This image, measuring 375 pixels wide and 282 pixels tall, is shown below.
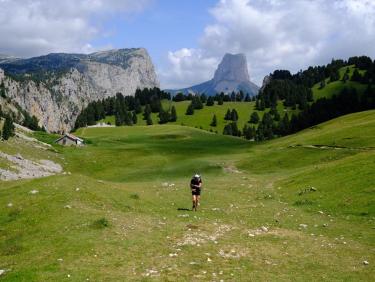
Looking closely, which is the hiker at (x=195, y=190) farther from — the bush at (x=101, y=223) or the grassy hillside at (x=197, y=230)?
the bush at (x=101, y=223)

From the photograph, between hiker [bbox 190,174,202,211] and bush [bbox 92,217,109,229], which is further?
hiker [bbox 190,174,202,211]

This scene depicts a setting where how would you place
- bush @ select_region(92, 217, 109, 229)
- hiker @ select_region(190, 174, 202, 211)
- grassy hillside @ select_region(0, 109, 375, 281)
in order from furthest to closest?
1. hiker @ select_region(190, 174, 202, 211)
2. bush @ select_region(92, 217, 109, 229)
3. grassy hillside @ select_region(0, 109, 375, 281)

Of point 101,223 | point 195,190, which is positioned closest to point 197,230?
point 101,223

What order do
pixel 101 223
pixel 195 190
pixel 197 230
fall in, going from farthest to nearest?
pixel 195 190, pixel 197 230, pixel 101 223

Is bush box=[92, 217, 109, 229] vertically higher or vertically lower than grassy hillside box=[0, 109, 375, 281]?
higher

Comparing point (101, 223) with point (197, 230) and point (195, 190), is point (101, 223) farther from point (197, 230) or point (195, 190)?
point (195, 190)

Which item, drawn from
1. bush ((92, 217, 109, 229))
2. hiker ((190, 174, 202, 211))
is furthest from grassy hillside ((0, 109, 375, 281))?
hiker ((190, 174, 202, 211))

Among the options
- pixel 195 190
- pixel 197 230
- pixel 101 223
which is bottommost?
pixel 197 230

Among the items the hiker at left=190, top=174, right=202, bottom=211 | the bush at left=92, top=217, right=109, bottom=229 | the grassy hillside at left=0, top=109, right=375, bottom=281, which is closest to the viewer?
the grassy hillside at left=0, top=109, right=375, bottom=281

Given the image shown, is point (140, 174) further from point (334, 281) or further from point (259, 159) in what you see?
point (334, 281)

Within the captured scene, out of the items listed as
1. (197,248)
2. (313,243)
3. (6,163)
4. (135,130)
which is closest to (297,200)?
(313,243)

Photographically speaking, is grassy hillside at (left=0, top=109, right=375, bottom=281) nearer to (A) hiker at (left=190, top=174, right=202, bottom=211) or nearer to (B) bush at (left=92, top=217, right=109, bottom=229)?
(B) bush at (left=92, top=217, right=109, bottom=229)

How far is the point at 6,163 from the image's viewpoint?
62219mm

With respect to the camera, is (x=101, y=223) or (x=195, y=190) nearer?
(x=101, y=223)
